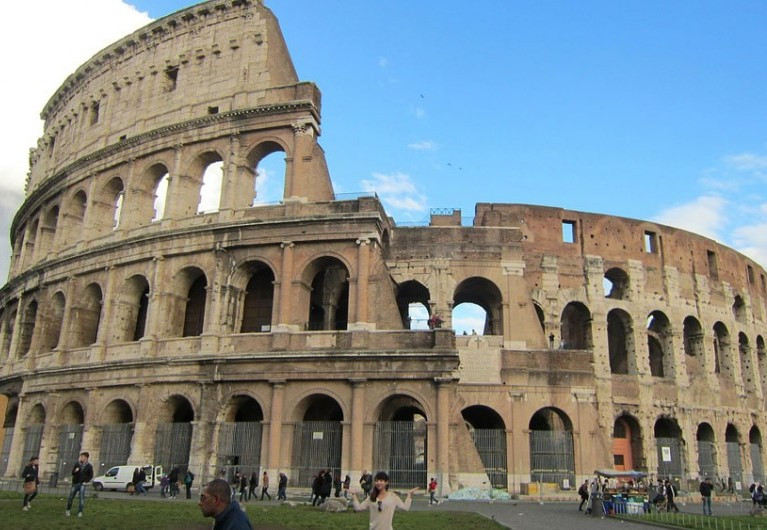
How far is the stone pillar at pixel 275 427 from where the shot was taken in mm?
19844

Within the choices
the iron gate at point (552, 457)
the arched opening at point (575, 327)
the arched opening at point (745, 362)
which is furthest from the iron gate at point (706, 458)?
the iron gate at point (552, 457)

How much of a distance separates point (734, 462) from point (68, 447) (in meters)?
27.4

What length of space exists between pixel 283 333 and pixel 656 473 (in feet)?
52.4

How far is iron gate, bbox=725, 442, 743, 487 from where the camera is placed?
29047 millimetres

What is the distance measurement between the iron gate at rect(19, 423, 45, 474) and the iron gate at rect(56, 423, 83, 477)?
4.06ft

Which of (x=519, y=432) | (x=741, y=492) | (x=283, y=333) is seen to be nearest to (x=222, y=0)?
(x=283, y=333)

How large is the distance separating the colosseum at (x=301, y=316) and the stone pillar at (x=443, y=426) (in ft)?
0.26

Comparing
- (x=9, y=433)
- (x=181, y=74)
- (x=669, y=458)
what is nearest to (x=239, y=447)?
(x=9, y=433)

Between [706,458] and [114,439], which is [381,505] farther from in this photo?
[706,458]

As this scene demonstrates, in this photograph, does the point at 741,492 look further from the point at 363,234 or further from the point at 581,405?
the point at 363,234

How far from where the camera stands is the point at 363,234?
70.2ft

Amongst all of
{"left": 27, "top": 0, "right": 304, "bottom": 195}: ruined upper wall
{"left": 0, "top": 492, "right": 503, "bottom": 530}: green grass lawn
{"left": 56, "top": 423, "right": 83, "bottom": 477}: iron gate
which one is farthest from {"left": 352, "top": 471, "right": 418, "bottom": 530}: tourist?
{"left": 56, "top": 423, "right": 83, "bottom": 477}: iron gate

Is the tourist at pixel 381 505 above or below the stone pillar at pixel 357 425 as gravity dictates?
below

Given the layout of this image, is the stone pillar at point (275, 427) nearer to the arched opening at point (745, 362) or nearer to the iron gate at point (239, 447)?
the iron gate at point (239, 447)
